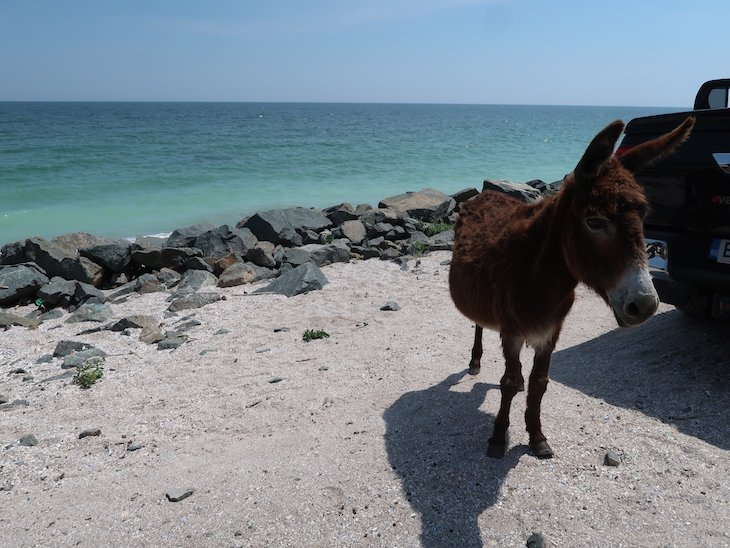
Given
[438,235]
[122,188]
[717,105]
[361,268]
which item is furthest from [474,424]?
[122,188]

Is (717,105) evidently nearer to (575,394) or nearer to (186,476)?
(575,394)

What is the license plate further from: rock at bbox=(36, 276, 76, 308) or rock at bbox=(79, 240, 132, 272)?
rock at bbox=(79, 240, 132, 272)

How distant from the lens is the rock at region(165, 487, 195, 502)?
3959mm

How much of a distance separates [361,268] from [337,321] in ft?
Answer: 10.3

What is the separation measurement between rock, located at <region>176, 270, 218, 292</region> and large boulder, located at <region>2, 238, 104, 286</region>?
1987mm

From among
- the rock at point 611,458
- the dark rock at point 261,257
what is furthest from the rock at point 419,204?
the rock at point 611,458

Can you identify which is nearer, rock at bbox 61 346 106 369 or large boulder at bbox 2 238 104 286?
rock at bbox 61 346 106 369

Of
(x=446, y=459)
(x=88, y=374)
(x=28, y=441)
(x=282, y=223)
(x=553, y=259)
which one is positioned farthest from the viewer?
(x=282, y=223)

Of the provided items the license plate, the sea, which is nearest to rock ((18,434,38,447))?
the license plate

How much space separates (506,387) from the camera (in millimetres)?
4125

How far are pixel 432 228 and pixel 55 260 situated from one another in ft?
26.8

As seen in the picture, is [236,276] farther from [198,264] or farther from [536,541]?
[536,541]

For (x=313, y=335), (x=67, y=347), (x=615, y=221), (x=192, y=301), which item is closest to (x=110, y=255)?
(x=192, y=301)

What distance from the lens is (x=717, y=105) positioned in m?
6.86
